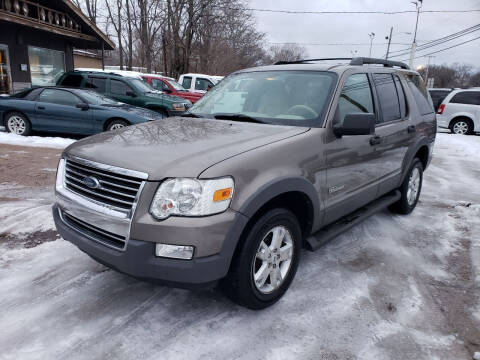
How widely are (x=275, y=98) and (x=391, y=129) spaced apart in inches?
57.4

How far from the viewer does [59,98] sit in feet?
31.3

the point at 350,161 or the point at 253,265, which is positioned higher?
the point at 350,161

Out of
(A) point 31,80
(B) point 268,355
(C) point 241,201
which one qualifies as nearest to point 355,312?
(B) point 268,355

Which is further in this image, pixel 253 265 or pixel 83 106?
pixel 83 106

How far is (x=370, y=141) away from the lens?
12.0 feet

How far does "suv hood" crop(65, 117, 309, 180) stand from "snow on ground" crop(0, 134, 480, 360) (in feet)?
3.60

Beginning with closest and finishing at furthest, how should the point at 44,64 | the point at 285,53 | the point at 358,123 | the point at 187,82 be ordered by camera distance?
the point at 358,123 < the point at 44,64 < the point at 187,82 < the point at 285,53

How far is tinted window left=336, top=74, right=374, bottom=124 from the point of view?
3349 millimetres

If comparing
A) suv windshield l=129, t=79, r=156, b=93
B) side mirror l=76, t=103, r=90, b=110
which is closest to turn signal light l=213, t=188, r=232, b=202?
side mirror l=76, t=103, r=90, b=110

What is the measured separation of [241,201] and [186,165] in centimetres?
41

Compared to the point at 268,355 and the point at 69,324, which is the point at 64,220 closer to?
the point at 69,324

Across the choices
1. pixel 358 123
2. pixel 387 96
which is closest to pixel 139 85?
pixel 387 96

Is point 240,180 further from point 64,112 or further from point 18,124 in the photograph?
point 18,124

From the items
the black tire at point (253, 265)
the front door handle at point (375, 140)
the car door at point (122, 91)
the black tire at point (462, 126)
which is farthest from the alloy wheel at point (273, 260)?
the black tire at point (462, 126)
